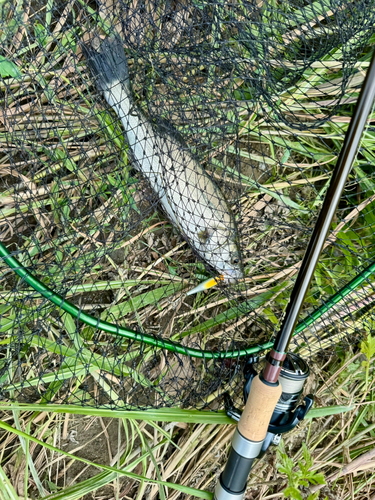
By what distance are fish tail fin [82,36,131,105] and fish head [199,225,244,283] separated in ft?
1.79

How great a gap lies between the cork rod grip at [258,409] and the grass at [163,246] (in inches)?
9.4

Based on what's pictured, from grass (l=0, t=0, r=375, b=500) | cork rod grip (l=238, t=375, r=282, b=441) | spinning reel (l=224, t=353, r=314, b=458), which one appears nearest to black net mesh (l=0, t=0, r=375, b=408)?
grass (l=0, t=0, r=375, b=500)

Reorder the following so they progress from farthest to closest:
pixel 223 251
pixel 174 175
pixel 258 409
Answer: pixel 223 251 < pixel 174 175 < pixel 258 409

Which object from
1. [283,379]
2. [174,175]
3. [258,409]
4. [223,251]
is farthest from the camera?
[223,251]

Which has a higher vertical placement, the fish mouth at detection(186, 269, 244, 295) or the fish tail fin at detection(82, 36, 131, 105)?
the fish tail fin at detection(82, 36, 131, 105)

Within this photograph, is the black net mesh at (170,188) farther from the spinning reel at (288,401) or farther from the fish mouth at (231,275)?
the spinning reel at (288,401)

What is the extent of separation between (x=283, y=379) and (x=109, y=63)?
1154 millimetres

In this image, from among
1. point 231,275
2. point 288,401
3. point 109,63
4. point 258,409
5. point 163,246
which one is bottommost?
point 288,401

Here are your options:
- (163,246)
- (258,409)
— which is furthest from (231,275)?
(258,409)

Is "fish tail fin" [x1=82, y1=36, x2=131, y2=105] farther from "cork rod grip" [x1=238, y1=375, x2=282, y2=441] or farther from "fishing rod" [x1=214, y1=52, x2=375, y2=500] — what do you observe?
"cork rod grip" [x1=238, y1=375, x2=282, y2=441]

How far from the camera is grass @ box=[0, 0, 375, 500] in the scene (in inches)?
54.3

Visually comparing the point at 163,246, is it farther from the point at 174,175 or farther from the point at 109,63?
the point at 109,63

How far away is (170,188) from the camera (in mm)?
1378

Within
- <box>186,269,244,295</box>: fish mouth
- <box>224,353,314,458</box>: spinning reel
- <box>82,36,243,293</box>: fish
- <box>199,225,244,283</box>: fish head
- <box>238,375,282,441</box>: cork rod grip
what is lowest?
<box>224,353,314,458</box>: spinning reel
